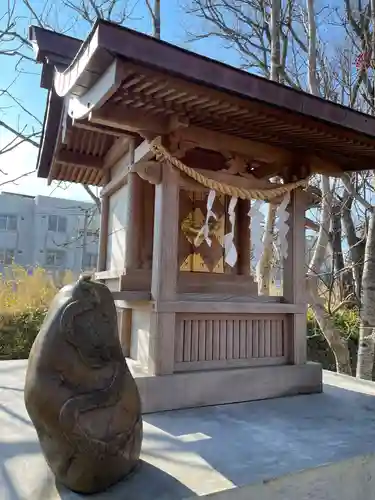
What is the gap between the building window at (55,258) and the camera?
21.7m

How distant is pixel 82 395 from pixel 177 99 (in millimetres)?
2072

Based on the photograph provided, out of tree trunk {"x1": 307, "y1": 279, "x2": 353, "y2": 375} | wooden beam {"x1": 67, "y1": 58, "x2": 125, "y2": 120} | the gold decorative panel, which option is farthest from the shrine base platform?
tree trunk {"x1": 307, "y1": 279, "x2": 353, "y2": 375}

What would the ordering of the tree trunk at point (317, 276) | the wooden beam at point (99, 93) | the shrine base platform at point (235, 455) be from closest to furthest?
the shrine base platform at point (235, 455), the wooden beam at point (99, 93), the tree trunk at point (317, 276)

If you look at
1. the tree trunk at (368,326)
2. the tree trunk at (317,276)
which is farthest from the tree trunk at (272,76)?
the tree trunk at (368,326)

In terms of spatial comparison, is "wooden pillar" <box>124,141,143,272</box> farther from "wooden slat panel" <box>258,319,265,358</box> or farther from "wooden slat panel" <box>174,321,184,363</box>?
"wooden slat panel" <box>258,319,265,358</box>

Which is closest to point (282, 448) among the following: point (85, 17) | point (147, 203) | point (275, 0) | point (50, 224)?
point (147, 203)

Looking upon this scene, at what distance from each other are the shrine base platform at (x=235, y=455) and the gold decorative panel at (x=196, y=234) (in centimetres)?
132

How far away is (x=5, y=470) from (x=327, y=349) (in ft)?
23.3

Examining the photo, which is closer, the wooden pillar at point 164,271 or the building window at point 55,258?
the wooden pillar at point 164,271

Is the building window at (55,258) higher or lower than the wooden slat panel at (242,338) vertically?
higher

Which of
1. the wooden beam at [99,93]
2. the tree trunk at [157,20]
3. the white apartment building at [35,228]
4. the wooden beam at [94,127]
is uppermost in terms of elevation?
the tree trunk at [157,20]

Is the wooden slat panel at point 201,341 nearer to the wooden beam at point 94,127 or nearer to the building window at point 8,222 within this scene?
the wooden beam at point 94,127

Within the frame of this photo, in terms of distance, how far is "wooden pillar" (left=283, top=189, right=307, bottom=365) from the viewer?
3.68 m

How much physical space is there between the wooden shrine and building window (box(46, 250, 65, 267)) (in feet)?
60.7
